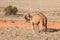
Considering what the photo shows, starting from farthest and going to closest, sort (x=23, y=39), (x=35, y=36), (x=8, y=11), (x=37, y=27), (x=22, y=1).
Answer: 1. (x=22, y=1)
2. (x=8, y=11)
3. (x=37, y=27)
4. (x=35, y=36)
5. (x=23, y=39)

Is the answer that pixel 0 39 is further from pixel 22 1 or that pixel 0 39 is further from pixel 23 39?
pixel 22 1

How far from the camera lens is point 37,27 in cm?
1992

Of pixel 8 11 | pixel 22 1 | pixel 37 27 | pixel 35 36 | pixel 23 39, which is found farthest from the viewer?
pixel 22 1

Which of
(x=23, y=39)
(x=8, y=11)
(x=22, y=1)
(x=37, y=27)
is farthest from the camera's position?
(x=22, y=1)

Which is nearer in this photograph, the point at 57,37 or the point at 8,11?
Answer: the point at 57,37

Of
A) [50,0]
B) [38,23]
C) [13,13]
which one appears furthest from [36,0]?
[38,23]

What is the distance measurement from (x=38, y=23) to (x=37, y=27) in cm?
54

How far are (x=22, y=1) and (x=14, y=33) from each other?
43.0 metres

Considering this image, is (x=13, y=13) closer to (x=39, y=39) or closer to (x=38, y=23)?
(x=38, y=23)

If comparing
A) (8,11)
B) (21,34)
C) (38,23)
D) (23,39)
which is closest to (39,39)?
(23,39)

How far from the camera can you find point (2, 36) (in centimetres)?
1789

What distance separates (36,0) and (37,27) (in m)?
44.4

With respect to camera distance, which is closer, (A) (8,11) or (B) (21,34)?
(B) (21,34)

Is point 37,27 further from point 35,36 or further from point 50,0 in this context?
point 50,0
